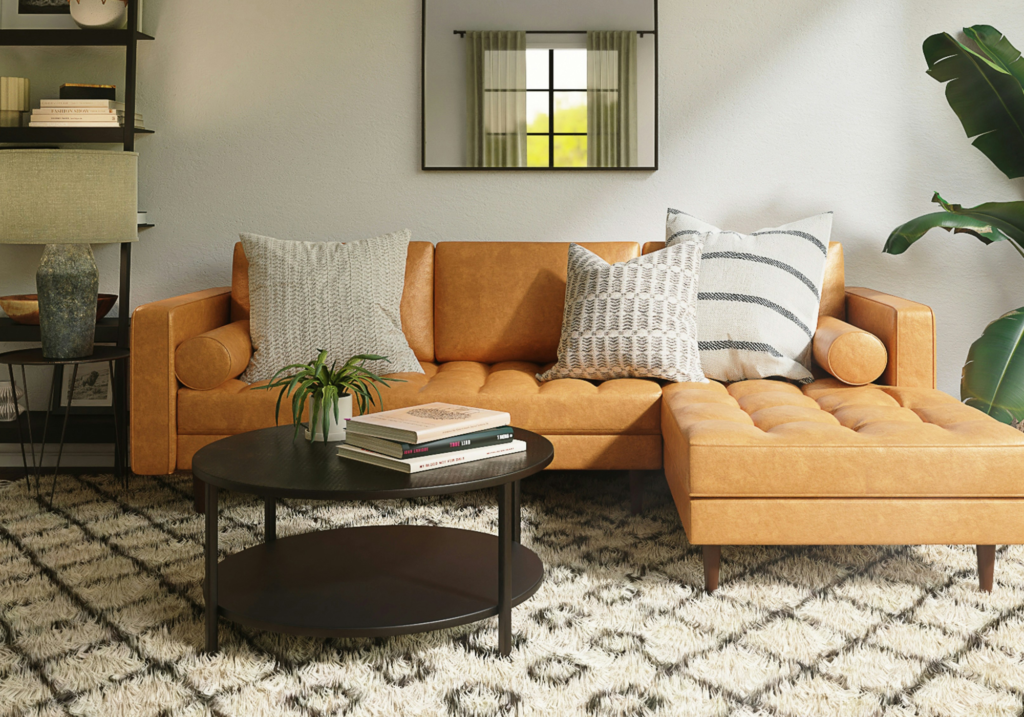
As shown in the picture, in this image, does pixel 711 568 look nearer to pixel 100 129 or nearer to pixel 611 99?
pixel 611 99

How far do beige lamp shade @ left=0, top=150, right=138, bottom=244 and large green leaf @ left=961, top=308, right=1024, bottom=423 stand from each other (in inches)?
119

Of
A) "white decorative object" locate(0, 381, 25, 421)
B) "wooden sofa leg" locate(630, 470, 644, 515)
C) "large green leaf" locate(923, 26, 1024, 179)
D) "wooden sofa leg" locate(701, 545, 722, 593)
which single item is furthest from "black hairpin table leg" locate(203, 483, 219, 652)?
"large green leaf" locate(923, 26, 1024, 179)

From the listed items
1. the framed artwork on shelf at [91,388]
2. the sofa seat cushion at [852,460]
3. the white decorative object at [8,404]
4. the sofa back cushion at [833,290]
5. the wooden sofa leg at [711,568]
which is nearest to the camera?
the sofa seat cushion at [852,460]

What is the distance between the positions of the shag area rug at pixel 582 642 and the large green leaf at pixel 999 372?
696 mm

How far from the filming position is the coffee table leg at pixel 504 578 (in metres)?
1.66

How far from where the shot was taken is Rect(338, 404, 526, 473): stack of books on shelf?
167cm

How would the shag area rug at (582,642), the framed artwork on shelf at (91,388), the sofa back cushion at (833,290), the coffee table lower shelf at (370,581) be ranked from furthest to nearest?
the framed artwork on shelf at (91,388), the sofa back cushion at (833,290), the coffee table lower shelf at (370,581), the shag area rug at (582,642)

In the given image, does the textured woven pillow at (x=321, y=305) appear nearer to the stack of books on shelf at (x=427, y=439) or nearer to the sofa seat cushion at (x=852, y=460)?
the stack of books on shelf at (x=427, y=439)

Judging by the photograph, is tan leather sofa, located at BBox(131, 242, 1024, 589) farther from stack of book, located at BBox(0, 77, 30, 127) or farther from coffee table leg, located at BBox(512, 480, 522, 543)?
stack of book, located at BBox(0, 77, 30, 127)

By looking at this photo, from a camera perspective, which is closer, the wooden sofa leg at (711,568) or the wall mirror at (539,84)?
the wooden sofa leg at (711,568)

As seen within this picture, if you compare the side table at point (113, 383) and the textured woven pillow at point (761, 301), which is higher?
the textured woven pillow at point (761, 301)

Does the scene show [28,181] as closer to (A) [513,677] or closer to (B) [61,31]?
(B) [61,31]

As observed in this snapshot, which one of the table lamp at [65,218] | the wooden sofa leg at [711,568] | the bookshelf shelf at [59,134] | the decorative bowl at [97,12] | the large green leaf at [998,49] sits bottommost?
the wooden sofa leg at [711,568]

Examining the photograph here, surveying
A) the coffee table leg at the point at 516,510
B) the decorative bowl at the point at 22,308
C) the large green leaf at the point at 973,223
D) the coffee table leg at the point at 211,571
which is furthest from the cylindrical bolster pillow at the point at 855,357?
the decorative bowl at the point at 22,308
